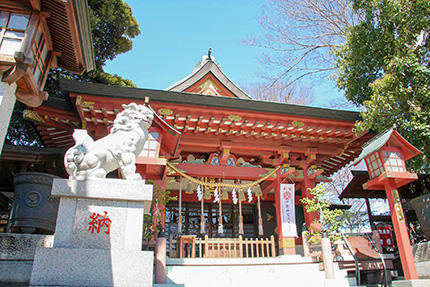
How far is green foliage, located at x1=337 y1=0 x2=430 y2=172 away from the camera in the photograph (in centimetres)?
743

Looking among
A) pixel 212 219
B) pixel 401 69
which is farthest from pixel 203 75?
pixel 401 69

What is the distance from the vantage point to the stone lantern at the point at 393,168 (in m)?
6.66

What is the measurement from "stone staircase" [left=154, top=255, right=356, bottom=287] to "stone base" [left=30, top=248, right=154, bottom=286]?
2.99 m

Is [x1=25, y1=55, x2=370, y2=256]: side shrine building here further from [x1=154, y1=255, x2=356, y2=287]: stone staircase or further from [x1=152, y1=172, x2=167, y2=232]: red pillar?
[x1=154, y1=255, x2=356, y2=287]: stone staircase

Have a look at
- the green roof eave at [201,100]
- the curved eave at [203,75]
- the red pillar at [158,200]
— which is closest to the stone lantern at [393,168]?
the green roof eave at [201,100]

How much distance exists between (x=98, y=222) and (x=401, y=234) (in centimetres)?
619

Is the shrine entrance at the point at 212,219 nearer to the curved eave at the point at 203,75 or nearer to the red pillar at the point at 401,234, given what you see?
the curved eave at the point at 203,75

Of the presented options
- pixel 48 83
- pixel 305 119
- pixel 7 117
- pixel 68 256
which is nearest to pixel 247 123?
pixel 305 119

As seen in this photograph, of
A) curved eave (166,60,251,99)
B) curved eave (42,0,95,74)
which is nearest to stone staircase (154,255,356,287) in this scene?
curved eave (42,0,95,74)

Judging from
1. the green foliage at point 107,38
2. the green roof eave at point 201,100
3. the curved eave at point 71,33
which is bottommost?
the green roof eave at point 201,100

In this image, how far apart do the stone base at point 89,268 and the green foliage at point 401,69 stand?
6.98 meters

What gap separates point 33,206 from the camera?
600 centimetres

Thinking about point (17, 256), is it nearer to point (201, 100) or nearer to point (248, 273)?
point (248, 273)

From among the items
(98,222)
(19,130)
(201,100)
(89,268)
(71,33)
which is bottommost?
(89,268)
